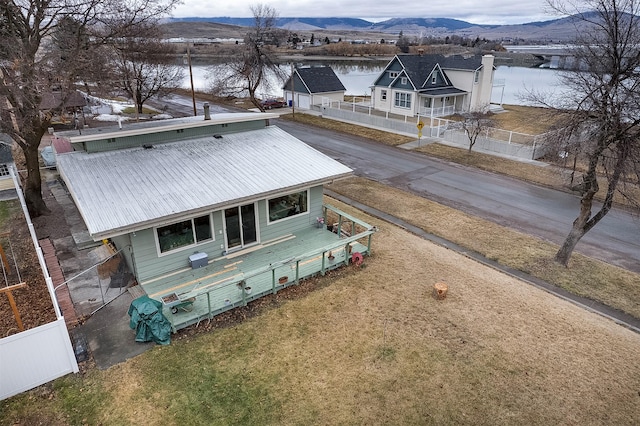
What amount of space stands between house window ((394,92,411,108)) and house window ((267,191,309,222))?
99.8 feet

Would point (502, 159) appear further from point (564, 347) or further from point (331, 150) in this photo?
point (564, 347)

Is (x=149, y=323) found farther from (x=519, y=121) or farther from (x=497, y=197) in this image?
(x=519, y=121)

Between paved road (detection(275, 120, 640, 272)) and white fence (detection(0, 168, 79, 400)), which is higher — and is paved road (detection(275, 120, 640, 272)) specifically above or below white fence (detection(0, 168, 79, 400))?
below

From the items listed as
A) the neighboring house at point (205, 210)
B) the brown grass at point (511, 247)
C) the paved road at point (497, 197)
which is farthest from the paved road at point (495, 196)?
the neighboring house at point (205, 210)

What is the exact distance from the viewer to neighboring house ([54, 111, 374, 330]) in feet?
38.3

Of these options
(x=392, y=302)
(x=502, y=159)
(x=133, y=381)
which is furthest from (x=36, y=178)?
(x=502, y=159)

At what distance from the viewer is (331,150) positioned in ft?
100

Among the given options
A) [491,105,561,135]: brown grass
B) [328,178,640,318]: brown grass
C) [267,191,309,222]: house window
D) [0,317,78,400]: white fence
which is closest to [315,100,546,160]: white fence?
[491,105,561,135]: brown grass

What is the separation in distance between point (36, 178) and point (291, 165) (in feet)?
37.7

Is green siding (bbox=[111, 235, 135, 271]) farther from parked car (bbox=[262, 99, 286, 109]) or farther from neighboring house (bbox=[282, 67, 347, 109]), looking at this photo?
parked car (bbox=[262, 99, 286, 109])

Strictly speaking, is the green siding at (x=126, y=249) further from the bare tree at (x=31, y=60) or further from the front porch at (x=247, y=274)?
the bare tree at (x=31, y=60)

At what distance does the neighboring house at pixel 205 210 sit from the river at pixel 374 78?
1705 inches

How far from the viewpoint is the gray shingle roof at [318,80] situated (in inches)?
1807

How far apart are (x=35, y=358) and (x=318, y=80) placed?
43034 millimetres
